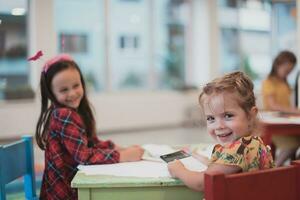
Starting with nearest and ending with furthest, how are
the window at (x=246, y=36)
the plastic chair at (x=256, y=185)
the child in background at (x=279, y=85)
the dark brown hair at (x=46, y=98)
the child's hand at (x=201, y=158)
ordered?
the plastic chair at (x=256, y=185)
the child's hand at (x=201, y=158)
the dark brown hair at (x=46, y=98)
the child in background at (x=279, y=85)
the window at (x=246, y=36)

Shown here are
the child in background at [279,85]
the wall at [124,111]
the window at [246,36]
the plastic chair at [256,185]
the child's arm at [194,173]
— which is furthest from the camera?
the window at [246,36]

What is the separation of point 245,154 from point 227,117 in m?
0.13

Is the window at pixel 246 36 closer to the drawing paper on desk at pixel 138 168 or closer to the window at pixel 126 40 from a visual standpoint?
the window at pixel 126 40

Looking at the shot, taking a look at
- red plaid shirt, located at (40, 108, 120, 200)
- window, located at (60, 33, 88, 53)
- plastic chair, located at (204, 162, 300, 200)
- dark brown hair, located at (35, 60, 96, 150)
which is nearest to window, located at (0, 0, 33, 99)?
window, located at (60, 33, 88, 53)

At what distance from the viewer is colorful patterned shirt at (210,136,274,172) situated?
1008 mm

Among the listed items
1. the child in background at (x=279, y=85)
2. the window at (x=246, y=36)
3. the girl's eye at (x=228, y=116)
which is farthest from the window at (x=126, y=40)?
the girl's eye at (x=228, y=116)

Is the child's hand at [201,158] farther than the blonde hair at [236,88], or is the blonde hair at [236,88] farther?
the child's hand at [201,158]

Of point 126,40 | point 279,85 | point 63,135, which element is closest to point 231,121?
point 63,135

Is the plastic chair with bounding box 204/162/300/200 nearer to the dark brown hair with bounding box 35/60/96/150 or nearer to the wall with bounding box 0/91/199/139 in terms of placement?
the dark brown hair with bounding box 35/60/96/150

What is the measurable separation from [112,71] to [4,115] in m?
1.80

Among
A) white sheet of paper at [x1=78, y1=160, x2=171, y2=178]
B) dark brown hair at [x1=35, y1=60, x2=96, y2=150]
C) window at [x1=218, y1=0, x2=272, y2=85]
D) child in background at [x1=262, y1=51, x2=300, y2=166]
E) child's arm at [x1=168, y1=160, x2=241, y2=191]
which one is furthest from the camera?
window at [x1=218, y1=0, x2=272, y2=85]

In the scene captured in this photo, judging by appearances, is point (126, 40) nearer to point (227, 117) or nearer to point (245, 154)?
point (227, 117)

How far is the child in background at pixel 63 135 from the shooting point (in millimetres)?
1396

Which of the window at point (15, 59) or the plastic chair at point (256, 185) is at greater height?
the window at point (15, 59)
